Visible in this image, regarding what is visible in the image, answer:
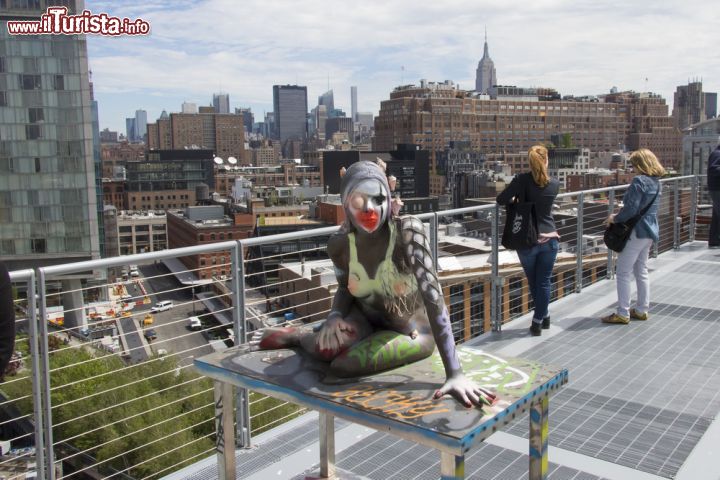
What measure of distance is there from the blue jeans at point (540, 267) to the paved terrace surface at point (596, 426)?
1.17 ft

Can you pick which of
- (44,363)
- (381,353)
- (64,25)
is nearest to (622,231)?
(381,353)

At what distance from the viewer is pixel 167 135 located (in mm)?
198500

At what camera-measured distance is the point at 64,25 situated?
34.9 meters

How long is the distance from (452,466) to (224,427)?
4.27 feet

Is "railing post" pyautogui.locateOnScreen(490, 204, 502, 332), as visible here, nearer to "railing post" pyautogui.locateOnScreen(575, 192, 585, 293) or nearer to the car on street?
"railing post" pyautogui.locateOnScreen(575, 192, 585, 293)

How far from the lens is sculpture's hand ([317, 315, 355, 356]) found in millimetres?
2951

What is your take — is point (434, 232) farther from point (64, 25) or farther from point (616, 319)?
point (64, 25)

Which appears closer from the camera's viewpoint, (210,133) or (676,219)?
(676,219)

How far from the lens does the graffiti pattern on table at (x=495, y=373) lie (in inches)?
107

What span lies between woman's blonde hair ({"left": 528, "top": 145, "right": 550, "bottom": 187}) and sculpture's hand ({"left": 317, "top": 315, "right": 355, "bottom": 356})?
10.1ft

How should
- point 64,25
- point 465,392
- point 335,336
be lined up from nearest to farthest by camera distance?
point 465,392
point 335,336
point 64,25

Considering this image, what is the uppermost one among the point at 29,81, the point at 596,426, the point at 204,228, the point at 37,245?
the point at 29,81

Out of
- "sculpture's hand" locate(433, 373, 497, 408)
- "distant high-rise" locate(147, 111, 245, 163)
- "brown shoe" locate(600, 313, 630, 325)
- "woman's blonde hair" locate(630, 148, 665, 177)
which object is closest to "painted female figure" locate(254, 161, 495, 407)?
"sculpture's hand" locate(433, 373, 497, 408)

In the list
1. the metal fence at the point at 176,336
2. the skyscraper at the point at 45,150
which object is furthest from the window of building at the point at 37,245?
the metal fence at the point at 176,336
